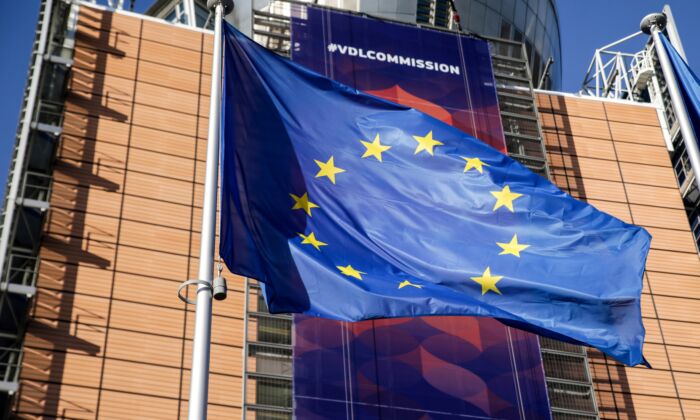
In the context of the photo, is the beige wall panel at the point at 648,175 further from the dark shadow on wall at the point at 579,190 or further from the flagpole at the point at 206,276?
the flagpole at the point at 206,276

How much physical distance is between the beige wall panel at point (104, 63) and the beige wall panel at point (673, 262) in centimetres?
2027

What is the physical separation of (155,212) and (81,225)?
8.25 feet

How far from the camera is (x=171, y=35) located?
142 ft

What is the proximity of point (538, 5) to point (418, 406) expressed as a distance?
1342 inches

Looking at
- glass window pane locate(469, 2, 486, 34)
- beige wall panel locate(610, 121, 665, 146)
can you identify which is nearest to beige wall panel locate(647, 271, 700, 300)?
beige wall panel locate(610, 121, 665, 146)

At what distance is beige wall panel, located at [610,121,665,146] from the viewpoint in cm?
Result: 4569

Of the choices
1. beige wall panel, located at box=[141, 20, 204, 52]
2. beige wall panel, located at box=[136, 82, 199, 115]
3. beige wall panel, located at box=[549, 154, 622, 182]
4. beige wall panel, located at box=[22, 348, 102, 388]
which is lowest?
beige wall panel, located at box=[22, 348, 102, 388]

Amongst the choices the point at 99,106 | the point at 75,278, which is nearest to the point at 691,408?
the point at 75,278

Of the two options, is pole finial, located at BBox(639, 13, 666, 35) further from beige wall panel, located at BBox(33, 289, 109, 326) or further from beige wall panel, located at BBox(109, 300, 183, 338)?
beige wall panel, located at BBox(33, 289, 109, 326)

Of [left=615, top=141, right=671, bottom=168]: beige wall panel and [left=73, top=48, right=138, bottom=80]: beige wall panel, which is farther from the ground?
[left=73, top=48, right=138, bottom=80]: beige wall panel

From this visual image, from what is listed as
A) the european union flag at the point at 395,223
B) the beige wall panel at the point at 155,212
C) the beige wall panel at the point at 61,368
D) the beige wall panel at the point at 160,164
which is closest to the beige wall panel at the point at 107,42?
the beige wall panel at the point at 160,164

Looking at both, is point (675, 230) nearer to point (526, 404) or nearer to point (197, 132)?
point (526, 404)

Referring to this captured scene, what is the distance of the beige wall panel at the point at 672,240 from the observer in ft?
137

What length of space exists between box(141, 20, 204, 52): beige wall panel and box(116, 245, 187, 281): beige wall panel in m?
10.2
